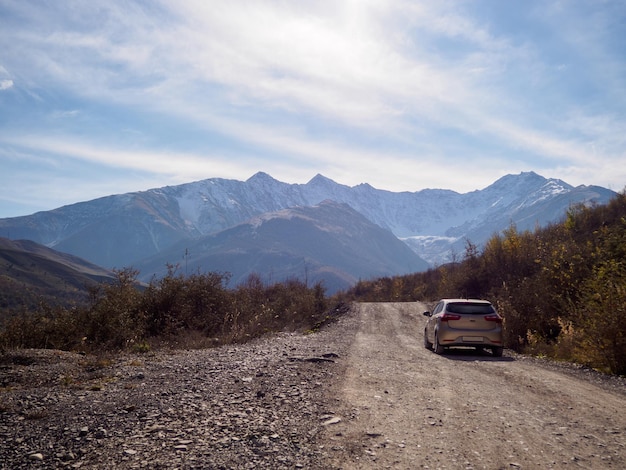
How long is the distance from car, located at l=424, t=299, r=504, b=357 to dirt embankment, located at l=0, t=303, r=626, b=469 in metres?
2.98

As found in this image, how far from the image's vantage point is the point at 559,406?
8.06 m

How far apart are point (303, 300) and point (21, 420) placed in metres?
25.4

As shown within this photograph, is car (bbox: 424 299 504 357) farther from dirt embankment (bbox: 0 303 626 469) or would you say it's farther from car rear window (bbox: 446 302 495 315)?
dirt embankment (bbox: 0 303 626 469)

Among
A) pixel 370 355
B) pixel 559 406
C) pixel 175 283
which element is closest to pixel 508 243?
pixel 370 355

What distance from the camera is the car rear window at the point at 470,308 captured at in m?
15.9

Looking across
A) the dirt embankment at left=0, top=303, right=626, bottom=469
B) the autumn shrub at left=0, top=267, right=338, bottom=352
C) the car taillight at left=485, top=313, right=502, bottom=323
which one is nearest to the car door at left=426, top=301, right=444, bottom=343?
the car taillight at left=485, top=313, right=502, bottom=323

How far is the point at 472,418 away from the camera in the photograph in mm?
7180

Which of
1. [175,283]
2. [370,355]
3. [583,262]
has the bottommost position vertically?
[370,355]

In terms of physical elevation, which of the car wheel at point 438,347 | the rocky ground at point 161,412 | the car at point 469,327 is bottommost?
the car wheel at point 438,347

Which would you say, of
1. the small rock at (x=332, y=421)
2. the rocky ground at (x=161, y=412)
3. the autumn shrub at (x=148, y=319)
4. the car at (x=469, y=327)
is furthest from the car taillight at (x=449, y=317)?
the small rock at (x=332, y=421)

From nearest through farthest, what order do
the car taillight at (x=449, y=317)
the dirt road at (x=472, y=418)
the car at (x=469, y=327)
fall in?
the dirt road at (x=472, y=418) → the car at (x=469, y=327) → the car taillight at (x=449, y=317)

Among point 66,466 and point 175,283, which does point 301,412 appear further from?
point 175,283

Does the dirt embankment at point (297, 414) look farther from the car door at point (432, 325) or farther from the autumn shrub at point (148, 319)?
the car door at point (432, 325)

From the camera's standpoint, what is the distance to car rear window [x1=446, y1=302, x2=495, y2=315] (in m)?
15.9
